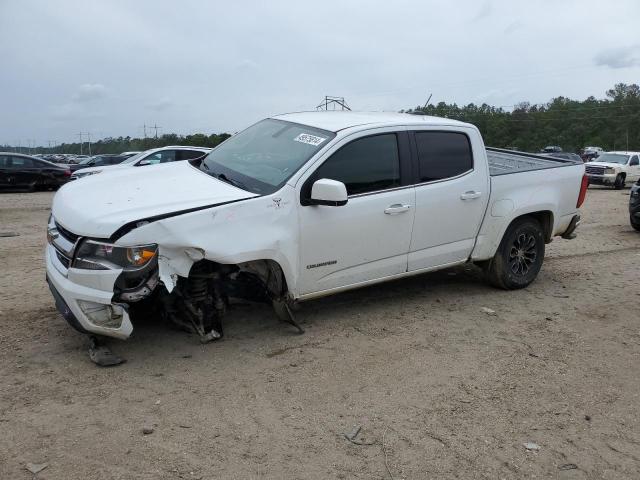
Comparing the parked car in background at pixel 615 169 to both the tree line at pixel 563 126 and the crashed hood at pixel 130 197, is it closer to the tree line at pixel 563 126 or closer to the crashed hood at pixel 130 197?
the crashed hood at pixel 130 197

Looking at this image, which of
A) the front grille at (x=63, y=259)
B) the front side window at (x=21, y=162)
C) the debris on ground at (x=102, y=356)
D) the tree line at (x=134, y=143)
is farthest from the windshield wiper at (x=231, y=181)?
the tree line at (x=134, y=143)

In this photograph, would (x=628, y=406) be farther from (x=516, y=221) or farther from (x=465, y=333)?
(x=516, y=221)

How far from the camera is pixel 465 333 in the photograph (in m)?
4.88

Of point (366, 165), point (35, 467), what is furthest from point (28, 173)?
point (35, 467)

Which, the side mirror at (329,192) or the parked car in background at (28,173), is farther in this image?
the parked car in background at (28,173)

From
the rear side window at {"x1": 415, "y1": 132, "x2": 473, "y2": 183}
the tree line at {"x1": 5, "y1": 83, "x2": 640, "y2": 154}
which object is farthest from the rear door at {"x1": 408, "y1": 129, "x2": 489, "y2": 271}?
the tree line at {"x1": 5, "y1": 83, "x2": 640, "y2": 154}

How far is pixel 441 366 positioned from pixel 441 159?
6.76 feet

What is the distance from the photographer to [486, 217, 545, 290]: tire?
5.97 meters

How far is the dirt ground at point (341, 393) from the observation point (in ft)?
9.94

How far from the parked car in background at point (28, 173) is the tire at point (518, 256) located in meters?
17.9

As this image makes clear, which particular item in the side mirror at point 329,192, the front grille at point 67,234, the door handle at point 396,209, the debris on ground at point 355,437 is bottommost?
the debris on ground at point 355,437

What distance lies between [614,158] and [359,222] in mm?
23393

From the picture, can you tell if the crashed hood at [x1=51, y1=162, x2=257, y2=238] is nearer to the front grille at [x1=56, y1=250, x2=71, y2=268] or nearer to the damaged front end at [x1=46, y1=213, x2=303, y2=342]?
the damaged front end at [x1=46, y1=213, x2=303, y2=342]

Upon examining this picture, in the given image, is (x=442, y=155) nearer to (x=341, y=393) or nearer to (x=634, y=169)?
(x=341, y=393)
